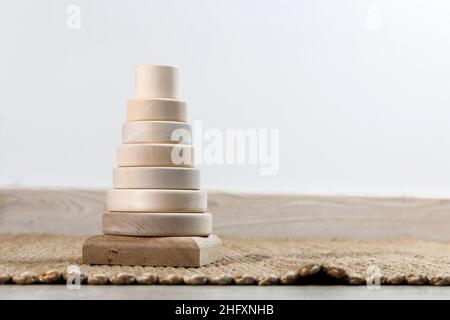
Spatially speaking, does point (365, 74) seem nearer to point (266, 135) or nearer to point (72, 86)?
point (266, 135)

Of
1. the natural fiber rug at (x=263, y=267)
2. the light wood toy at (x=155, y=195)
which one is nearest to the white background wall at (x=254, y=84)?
the natural fiber rug at (x=263, y=267)

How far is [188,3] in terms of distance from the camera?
66.2 inches

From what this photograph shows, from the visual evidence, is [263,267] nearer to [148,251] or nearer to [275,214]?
[148,251]

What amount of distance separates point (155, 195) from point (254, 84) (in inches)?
31.1

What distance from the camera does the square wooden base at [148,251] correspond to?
93cm

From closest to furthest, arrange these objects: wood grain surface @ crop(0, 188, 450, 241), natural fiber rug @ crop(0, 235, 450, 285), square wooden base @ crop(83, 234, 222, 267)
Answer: natural fiber rug @ crop(0, 235, 450, 285), square wooden base @ crop(83, 234, 222, 267), wood grain surface @ crop(0, 188, 450, 241)

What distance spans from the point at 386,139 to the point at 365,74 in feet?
0.52

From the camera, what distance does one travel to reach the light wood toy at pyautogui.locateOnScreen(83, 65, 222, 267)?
936 millimetres

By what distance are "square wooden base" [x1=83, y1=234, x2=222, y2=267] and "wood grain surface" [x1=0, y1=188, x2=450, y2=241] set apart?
67cm

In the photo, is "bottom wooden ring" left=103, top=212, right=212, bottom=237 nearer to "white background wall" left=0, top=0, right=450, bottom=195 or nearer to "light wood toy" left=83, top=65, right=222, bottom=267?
"light wood toy" left=83, top=65, right=222, bottom=267

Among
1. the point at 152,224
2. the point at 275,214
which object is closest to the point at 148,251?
the point at 152,224

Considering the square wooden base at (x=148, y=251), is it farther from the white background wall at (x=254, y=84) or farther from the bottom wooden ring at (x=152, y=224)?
the white background wall at (x=254, y=84)

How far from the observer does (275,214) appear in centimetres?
166

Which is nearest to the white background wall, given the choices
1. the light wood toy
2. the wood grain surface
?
the wood grain surface
